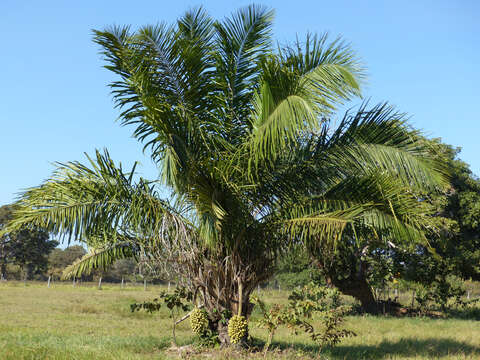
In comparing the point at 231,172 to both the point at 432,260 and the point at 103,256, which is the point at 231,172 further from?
the point at 432,260

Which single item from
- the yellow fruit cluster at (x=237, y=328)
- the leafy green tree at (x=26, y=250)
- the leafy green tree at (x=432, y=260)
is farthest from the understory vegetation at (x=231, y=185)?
the leafy green tree at (x=26, y=250)

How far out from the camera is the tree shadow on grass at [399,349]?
9.04 metres

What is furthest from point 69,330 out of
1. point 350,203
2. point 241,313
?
point 350,203

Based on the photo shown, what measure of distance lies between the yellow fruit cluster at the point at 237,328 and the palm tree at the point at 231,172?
0.26 meters

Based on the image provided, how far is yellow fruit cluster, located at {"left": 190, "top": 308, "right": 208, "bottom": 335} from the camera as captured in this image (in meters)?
7.99

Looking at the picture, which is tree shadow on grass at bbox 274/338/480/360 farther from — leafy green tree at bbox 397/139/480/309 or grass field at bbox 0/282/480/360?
leafy green tree at bbox 397/139/480/309

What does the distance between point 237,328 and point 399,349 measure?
458cm

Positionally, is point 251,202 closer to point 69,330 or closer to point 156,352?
point 156,352

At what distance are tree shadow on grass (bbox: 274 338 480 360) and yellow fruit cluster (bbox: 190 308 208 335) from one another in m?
1.52

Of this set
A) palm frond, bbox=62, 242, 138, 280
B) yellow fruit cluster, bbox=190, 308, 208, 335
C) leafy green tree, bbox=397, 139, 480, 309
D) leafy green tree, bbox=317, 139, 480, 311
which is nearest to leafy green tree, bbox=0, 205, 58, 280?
leafy green tree, bbox=317, 139, 480, 311

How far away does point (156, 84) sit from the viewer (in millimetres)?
7793

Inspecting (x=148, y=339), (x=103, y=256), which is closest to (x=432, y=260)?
(x=148, y=339)

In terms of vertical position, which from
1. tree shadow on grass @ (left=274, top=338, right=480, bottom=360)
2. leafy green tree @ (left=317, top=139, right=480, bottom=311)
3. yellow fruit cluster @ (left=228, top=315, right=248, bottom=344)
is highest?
leafy green tree @ (left=317, top=139, right=480, bottom=311)

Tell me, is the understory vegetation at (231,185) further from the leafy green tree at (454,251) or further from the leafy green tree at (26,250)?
the leafy green tree at (26,250)
